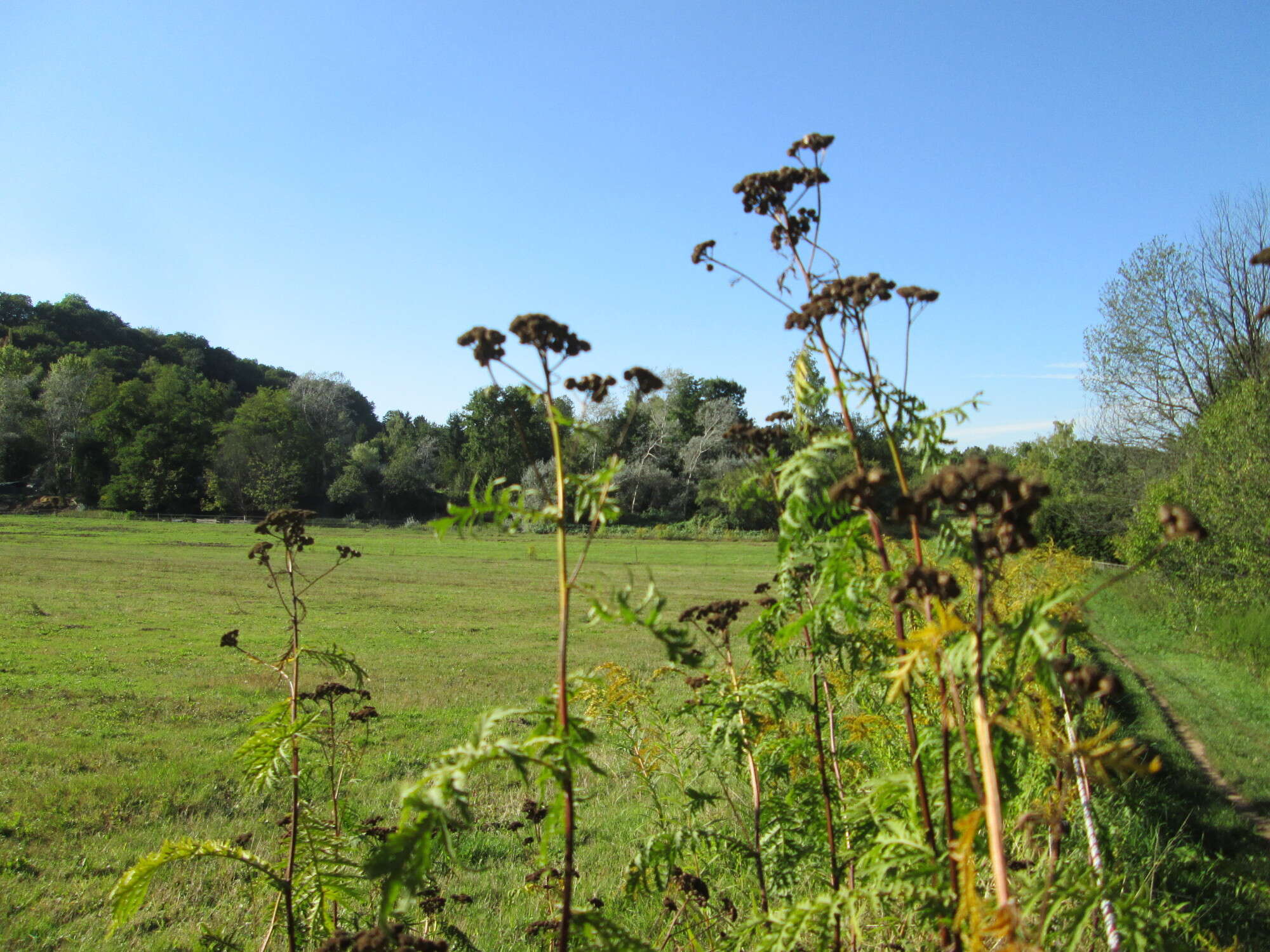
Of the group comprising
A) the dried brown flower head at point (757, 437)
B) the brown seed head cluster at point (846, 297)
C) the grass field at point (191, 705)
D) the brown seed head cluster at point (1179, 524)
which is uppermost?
the brown seed head cluster at point (846, 297)

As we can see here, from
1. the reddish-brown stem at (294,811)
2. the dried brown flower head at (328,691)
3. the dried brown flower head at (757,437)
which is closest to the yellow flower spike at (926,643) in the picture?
the dried brown flower head at (757,437)

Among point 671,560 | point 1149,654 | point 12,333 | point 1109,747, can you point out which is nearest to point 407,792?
point 1109,747

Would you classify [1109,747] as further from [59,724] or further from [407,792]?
[59,724]

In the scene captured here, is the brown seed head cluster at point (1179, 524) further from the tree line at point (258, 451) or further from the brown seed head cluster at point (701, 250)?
the tree line at point (258, 451)

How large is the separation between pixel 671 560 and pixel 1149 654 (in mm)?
23575

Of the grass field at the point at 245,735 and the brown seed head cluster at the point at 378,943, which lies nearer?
the brown seed head cluster at the point at 378,943

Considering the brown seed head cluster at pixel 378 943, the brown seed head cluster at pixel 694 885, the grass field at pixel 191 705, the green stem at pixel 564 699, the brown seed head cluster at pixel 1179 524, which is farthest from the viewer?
the grass field at pixel 191 705

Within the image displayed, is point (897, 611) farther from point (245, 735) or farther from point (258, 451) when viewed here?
point (258, 451)

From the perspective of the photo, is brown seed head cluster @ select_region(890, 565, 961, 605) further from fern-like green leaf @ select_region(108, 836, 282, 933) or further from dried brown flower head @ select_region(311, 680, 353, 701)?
dried brown flower head @ select_region(311, 680, 353, 701)

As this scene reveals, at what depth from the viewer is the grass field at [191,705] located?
475cm

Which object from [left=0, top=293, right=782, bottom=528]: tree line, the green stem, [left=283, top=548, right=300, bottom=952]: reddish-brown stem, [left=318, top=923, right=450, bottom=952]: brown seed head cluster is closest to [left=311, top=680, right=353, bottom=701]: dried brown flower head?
[left=283, top=548, right=300, bottom=952]: reddish-brown stem

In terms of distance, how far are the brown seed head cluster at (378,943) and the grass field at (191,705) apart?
99cm

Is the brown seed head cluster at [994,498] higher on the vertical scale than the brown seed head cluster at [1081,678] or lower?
higher

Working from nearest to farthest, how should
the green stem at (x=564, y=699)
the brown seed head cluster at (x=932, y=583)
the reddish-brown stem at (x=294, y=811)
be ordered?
the brown seed head cluster at (x=932, y=583), the green stem at (x=564, y=699), the reddish-brown stem at (x=294, y=811)
